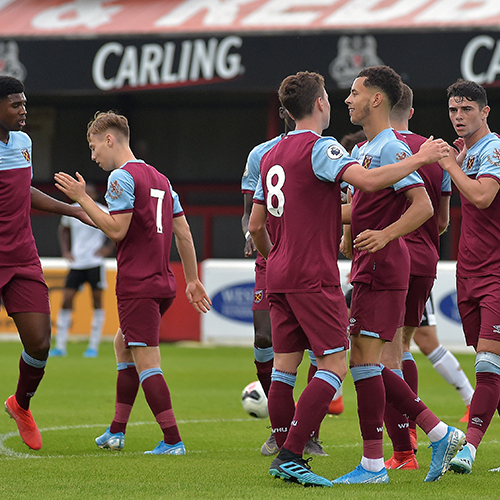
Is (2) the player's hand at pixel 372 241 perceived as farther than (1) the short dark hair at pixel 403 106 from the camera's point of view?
No

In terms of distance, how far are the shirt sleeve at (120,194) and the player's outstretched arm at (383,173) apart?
1512mm

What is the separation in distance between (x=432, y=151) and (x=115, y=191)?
1.94 m

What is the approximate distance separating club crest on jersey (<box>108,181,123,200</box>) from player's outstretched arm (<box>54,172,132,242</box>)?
116 mm

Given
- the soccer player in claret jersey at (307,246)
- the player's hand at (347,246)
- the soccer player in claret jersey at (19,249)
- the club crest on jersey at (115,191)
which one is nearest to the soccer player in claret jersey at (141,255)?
the club crest on jersey at (115,191)

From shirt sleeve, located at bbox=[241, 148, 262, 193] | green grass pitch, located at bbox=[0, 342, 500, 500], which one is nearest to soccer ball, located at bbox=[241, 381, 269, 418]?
green grass pitch, located at bbox=[0, 342, 500, 500]

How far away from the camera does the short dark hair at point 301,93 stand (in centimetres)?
475

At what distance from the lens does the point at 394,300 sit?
15.7 feet

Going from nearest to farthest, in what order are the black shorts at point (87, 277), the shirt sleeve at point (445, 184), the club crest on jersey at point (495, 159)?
the club crest on jersey at point (495, 159) → the shirt sleeve at point (445, 184) → the black shorts at point (87, 277)

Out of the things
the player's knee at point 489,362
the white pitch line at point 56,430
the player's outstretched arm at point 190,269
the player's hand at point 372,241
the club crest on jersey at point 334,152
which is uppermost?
the club crest on jersey at point 334,152

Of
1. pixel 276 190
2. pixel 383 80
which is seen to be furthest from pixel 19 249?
pixel 383 80


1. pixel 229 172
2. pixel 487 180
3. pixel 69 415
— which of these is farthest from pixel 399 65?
pixel 487 180

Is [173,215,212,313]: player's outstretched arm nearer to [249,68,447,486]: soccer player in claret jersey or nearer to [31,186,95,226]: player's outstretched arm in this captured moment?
[31,186,95,226]: player's outstretched arm

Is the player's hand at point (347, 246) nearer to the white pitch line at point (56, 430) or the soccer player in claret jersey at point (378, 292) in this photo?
the soccer player in claret jersey at point (378, 292)

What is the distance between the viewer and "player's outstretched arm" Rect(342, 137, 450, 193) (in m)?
4.46
